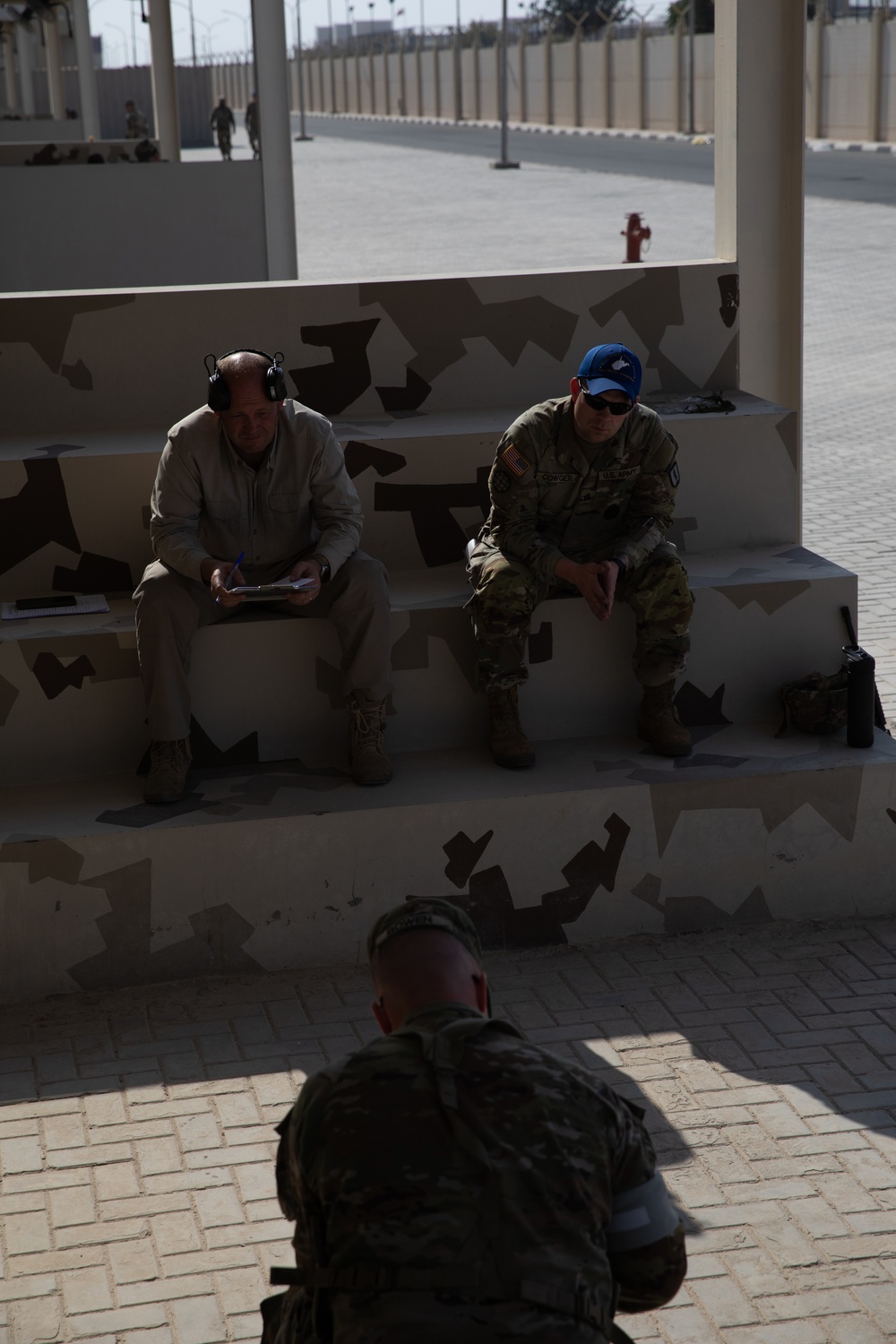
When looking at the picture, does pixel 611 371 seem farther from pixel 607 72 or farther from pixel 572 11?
pixel 572 11

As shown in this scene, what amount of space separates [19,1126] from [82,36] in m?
19.6

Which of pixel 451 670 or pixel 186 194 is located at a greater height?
pixel 186 194

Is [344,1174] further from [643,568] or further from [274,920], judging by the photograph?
[643,568]

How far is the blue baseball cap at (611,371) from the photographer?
15.2ft

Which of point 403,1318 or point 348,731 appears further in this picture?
point 348,731

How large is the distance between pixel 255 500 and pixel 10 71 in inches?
1381

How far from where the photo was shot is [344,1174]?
1962 millimetres

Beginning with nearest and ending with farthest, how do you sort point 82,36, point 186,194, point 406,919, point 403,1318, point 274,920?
1. point 403,1318
2. point 406,919
3. point 274,920
4. point 186,194
5. point 82,36

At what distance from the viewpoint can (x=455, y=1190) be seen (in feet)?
6.33

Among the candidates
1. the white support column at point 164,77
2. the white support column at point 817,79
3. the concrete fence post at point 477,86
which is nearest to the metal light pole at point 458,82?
the concrete fence post at point 477,86

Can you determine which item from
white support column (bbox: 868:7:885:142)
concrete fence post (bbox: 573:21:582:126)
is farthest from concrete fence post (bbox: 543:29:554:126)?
white support column (bbox: 868:7:885:142)

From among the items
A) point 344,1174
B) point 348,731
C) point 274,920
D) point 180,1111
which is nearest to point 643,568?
point 348,731

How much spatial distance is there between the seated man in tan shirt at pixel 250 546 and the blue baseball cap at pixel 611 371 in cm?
85

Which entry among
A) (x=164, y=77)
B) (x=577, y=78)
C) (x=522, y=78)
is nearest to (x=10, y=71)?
(x=577, y=78)
